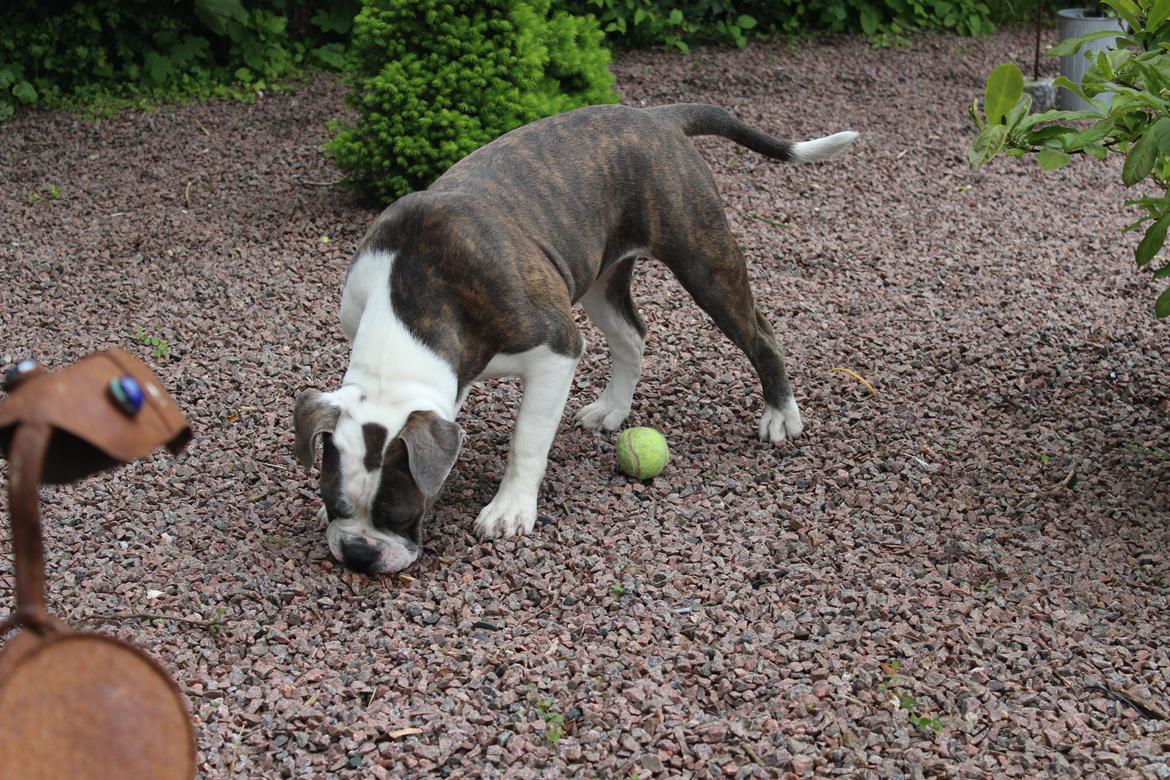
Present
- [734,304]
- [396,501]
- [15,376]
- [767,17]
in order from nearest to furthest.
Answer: [15,376]
[396,501]
[734,304]
[767,17]

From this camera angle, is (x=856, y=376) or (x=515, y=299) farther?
(x=856, y=376)

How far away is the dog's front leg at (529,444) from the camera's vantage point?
13.0 feet

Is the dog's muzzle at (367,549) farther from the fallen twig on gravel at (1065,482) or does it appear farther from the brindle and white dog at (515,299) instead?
the fallen twig on gravel at (1065,482)

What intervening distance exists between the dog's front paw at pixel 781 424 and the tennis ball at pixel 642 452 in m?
0.50

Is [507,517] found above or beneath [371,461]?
beneath

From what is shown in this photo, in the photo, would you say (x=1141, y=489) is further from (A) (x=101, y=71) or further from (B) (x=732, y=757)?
(A) (x=101, y=71)

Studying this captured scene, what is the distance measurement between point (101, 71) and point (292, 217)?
2.93 m

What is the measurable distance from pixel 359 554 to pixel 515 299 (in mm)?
924

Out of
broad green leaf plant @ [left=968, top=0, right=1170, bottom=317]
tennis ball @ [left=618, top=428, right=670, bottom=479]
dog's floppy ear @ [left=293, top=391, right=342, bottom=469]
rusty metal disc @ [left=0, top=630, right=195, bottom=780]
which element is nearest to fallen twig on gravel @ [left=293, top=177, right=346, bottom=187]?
tennis ball @ [left=618, top=428, right=670, bottom=479]

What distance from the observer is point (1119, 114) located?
3473 mm

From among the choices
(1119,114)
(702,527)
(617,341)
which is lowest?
(702,527)

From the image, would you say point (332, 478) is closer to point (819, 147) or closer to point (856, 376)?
point (819, 147)

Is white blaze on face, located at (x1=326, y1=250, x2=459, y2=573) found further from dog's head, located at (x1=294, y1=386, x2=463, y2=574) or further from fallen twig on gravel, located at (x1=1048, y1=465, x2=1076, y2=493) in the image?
fallen twig on gravel, located at (x1=1048, y1=465, x2=1076, y2=493)

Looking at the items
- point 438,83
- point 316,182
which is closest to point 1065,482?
point 438,83
